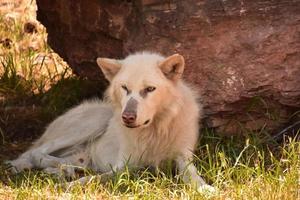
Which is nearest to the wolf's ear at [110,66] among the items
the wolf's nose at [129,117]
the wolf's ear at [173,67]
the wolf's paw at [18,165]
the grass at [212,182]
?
the wolf's ear at [173,67]

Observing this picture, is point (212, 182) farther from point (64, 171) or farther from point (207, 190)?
point (64, 171)

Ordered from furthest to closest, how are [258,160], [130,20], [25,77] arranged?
[25,77] → [130,20] → [258,160]

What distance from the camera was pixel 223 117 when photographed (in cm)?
723

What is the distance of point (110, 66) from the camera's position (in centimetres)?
650

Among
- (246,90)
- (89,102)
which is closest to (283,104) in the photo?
(246,90)

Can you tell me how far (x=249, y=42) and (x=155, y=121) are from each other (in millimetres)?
1219

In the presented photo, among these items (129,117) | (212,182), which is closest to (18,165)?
(129,117)

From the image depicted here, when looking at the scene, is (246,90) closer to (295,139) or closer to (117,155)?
(295,139)

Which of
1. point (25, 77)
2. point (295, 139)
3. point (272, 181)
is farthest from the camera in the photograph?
point (25, 77)

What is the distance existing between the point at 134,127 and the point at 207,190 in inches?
32.1

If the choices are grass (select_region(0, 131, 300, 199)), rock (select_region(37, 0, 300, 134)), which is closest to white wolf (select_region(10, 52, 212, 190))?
grass (select_region(0, 131, 300, 199))

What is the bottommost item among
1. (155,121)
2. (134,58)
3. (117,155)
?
(117,155)

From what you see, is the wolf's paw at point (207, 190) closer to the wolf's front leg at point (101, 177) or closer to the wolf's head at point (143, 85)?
the wolf's head at point (143, 85)

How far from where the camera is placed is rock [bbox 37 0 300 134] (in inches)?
272
